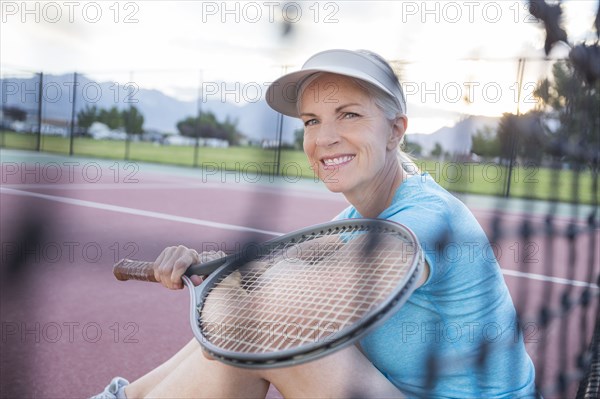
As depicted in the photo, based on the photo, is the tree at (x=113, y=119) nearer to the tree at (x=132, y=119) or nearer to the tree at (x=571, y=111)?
the tree at (x=132, y=119)

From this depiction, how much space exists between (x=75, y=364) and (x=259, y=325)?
1.01 m

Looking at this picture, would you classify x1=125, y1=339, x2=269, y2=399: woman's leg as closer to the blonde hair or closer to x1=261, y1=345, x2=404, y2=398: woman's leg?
x1=261, y1=345, x2=404, y2=398: woman's leg

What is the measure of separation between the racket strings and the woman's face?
0.13 metres

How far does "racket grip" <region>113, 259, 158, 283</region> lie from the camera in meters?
1.13

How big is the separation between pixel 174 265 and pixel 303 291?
0.23m

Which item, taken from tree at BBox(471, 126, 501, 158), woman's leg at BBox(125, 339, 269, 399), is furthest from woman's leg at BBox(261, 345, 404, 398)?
tree at BBox(471, 126, 501, 158)

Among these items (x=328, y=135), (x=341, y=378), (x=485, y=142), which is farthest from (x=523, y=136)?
(x=341, y=378)

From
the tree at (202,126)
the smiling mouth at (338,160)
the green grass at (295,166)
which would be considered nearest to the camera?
the green grass at (295,166)

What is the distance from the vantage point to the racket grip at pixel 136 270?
1.13m

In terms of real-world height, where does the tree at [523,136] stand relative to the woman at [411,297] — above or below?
above

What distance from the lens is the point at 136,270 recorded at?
114cm

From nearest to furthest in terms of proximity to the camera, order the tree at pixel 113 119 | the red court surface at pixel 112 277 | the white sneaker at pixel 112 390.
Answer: the white sneaker at pixel 112 390, the red court surface at pixel 112 277, the tree at pixel 113 119

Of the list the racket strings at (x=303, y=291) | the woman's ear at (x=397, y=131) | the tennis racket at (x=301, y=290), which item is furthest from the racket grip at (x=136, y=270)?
the woman's ear at (x=397, y=131)

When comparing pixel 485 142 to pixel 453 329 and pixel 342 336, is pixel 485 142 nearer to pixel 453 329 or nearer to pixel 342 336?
pixel 453 329
